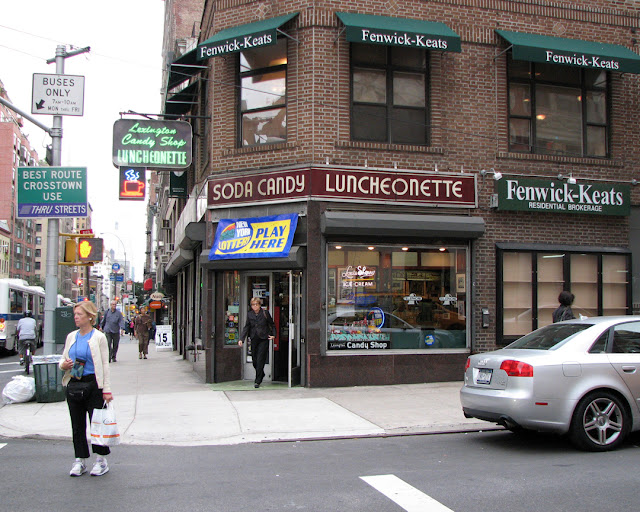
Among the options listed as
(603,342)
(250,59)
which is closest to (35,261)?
(250,59)

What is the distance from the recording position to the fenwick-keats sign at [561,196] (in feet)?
43.3

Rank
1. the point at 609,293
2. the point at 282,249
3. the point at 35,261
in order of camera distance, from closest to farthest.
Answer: the point at 282,249
the point at 609,293
the point at 35,261

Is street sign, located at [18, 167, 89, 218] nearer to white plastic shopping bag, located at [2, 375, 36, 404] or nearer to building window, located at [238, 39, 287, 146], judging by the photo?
white plastic shopping bag, located at [2, 375, 36, 404]

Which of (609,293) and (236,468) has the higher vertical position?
(609,293)

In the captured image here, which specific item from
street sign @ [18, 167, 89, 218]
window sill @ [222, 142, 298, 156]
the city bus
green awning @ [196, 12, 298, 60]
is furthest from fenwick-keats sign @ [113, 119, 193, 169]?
the city bus

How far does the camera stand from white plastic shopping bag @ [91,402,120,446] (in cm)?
619

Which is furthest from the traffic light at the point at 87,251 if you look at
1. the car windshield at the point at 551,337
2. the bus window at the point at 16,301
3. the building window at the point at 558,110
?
the bus window at the point at 16,301

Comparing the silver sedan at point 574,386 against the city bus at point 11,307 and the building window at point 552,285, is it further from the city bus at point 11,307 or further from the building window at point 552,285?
the city bus at point 11,307

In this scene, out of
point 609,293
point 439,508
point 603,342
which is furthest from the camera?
point 609,293

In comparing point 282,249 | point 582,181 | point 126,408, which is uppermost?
point 582,181

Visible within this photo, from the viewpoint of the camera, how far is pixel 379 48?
1311 centimetres

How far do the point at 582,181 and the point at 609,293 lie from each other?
253cm

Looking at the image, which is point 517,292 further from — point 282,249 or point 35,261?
point 35,261

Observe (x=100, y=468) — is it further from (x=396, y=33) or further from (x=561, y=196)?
(x=561, y=196)
